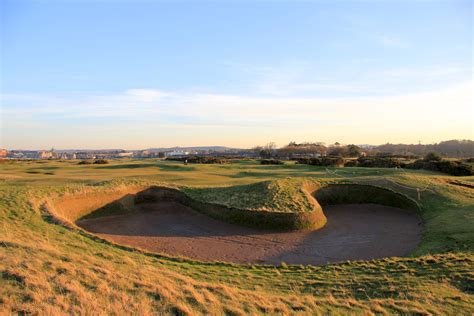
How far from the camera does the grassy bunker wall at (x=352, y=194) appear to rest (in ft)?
80.8

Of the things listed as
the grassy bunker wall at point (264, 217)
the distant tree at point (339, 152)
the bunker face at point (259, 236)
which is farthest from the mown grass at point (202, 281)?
the distant tree at point (339, 152)

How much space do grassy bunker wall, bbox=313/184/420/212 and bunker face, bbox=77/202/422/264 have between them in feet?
4.23

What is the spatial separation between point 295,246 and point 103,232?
1028 centimetres

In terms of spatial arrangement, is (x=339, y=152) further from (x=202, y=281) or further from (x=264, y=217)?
(x=202, y=281)

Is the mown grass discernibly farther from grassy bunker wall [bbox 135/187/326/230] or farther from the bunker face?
grassy bunker wall [bbox 135/187/326/230]

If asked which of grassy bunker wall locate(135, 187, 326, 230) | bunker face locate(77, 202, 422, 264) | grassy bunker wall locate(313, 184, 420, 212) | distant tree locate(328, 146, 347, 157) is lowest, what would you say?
bunker face locate(77, 202, 422, 264)

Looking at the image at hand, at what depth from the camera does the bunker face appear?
51.6 feet

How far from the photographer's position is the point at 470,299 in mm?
8562

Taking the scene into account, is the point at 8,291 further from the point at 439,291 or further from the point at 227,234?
the point at 227,234

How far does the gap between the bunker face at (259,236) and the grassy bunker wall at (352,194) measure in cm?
129

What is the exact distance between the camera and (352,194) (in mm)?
25266

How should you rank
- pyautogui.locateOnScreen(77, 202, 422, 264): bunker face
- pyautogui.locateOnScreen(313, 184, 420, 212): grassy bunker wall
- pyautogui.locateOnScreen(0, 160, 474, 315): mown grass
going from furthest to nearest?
pyautogui.locateOnScreen(313, 184, 420, 212): grassy bunker wall, pyautogui.locateOnScreen(77, 202, 422, 264): bunker face, pyautogui.locateOnScreen(0, 160, 474, 315): mown grass

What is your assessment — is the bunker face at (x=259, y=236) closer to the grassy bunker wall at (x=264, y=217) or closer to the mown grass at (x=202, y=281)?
the grassy bunker wall at (x=264, y=217)

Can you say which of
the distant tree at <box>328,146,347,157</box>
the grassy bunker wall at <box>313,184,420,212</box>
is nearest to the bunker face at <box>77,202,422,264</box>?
the grassy bunker wall at <box>313,184,420,212</box>
